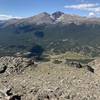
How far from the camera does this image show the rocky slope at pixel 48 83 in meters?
27.0

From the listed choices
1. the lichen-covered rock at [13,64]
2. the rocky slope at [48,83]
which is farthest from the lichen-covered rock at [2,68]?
the rocky slope at [48,83]

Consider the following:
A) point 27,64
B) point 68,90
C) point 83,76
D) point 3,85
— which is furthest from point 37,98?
point 27,64

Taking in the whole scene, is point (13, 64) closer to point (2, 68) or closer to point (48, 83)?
point (2, 68)

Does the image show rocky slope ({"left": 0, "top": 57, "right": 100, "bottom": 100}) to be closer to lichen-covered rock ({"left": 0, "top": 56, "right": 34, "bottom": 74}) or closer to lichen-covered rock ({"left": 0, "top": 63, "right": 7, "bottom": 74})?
lichen-covered rock ({"left": 0, "top": 56, "right": 34, "bottom": 74})

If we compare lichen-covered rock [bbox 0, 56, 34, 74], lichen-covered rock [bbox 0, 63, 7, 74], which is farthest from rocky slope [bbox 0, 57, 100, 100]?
lichen-covered rock [bbox 0, 63, 7, 74]

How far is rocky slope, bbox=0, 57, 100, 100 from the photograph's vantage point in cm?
2705

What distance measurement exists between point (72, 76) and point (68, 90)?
13.9 feet

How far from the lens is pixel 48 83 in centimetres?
3036

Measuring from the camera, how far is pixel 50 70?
34438mm

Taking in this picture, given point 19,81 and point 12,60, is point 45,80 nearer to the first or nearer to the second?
point 19,81

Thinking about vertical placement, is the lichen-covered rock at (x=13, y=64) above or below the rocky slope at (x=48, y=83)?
above

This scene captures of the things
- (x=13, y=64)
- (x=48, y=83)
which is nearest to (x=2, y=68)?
(x=13, y=64)

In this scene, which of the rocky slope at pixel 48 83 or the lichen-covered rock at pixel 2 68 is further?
the lichen-covered rock at pixel 2 68

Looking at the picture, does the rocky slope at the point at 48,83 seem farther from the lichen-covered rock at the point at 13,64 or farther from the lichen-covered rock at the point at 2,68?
the lichen-covered rock at the point at 2,68
